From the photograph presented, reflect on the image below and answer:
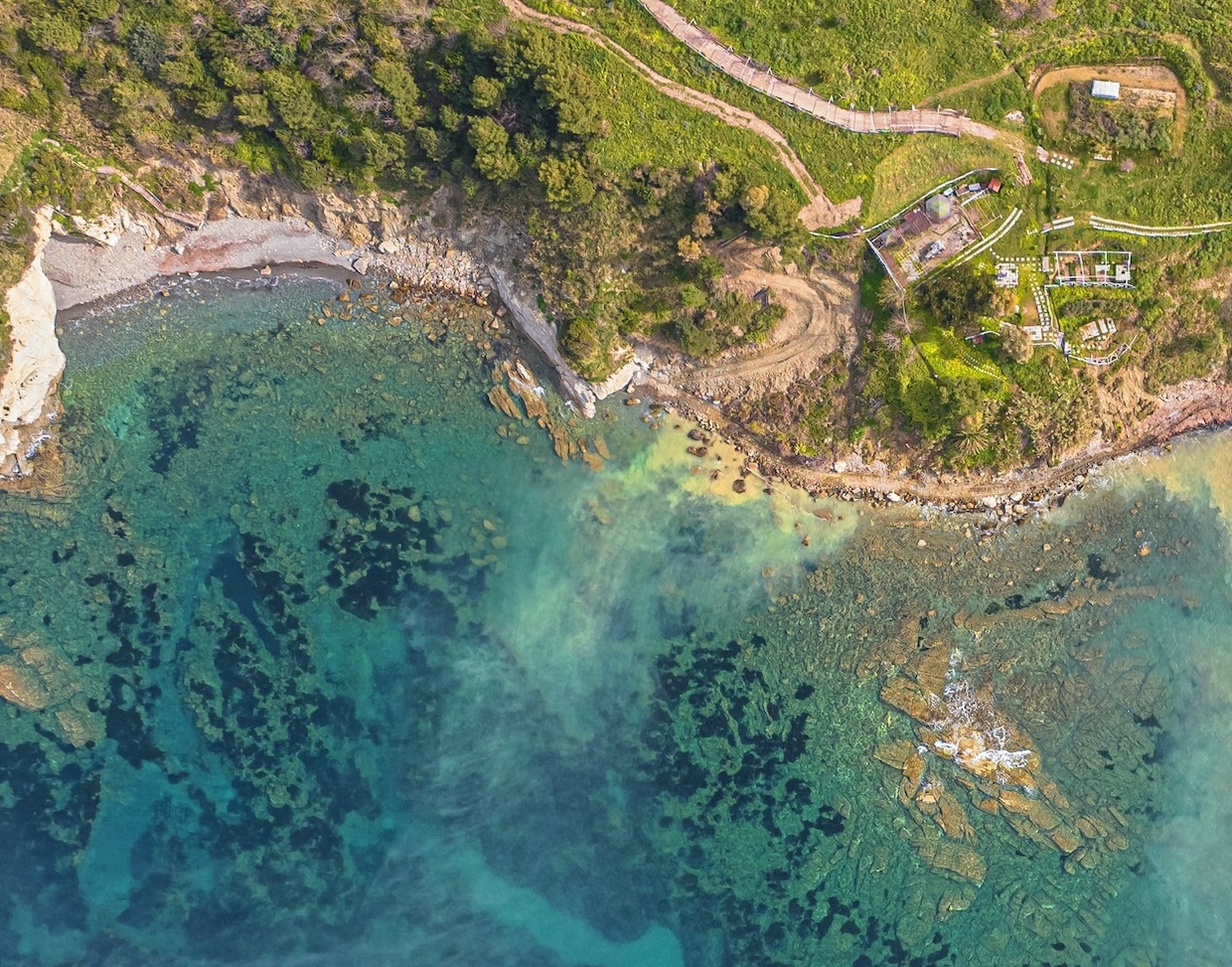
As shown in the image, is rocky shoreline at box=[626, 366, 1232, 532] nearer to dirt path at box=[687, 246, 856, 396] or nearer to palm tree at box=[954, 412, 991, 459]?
palm tree at box=[954, 412, 991, 459]

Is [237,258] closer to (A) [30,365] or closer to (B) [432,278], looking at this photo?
(B) [432,278]

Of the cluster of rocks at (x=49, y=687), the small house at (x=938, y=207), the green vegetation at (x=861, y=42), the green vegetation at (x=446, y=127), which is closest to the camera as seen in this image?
the green vegetation at (x=446, y=127)

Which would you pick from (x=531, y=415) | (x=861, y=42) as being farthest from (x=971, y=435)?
(x=531, y=415)

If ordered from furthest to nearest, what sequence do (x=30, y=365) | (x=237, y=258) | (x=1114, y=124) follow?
1. (x=237, y=258)
2. (x=30, y=365)
3. (x=1114, y=124)

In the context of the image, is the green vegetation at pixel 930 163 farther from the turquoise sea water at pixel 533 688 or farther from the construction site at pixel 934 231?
the turquoise sea water at pixel 533 688

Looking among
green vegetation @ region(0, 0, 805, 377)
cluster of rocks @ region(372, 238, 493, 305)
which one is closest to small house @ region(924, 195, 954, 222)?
green vegetation @ region(0, 0, 805, 377)

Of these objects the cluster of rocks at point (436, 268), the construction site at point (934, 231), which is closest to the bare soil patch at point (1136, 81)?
the construction site at point (934, 231)
